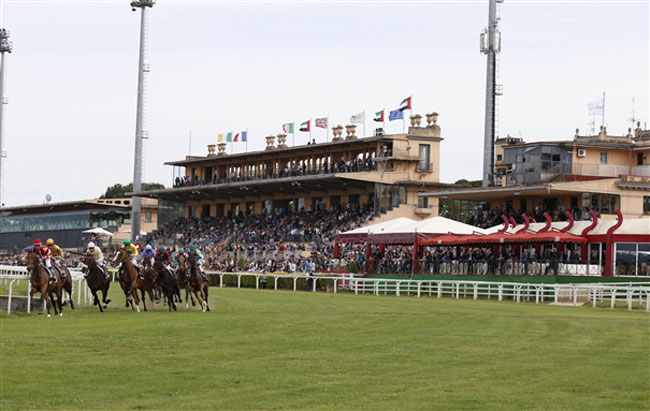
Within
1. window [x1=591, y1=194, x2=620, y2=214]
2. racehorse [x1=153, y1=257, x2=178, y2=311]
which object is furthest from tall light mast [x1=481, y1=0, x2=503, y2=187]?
racehorse [x1=153, y1=257, x2=178, y2=311]

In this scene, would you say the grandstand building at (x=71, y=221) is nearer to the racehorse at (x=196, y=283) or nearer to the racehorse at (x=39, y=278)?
the racehorse at (x=196, y=283)

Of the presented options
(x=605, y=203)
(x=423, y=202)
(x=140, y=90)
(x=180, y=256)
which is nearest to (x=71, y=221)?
(x=140, y=90)

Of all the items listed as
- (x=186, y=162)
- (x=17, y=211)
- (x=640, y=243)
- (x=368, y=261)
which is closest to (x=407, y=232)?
(x=368, y=261)

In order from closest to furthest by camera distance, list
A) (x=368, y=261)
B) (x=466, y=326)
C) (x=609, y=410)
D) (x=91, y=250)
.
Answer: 1. (x=609, y=410)
2. (x=466, y=326)
3. (x=91, y=250)
4. (x=368, y=261)

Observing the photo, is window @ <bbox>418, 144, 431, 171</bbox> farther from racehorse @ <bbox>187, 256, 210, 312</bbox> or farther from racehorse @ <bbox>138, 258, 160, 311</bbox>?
racehorse @ <bbox>138, 258, 160, 311</bbox>

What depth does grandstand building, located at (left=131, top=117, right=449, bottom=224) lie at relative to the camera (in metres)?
67.8

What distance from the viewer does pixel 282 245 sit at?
63.1 metres

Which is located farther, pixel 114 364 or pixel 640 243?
pixel 640 243

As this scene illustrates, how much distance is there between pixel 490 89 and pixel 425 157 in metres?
6.20

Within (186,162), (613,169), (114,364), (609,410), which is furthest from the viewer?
(186,162)

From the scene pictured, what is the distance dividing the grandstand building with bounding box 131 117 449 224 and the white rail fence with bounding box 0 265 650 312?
18323mm

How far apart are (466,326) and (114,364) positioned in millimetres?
9700

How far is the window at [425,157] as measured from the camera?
7012 centimetres

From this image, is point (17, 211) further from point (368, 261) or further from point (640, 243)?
point (640, 243)
